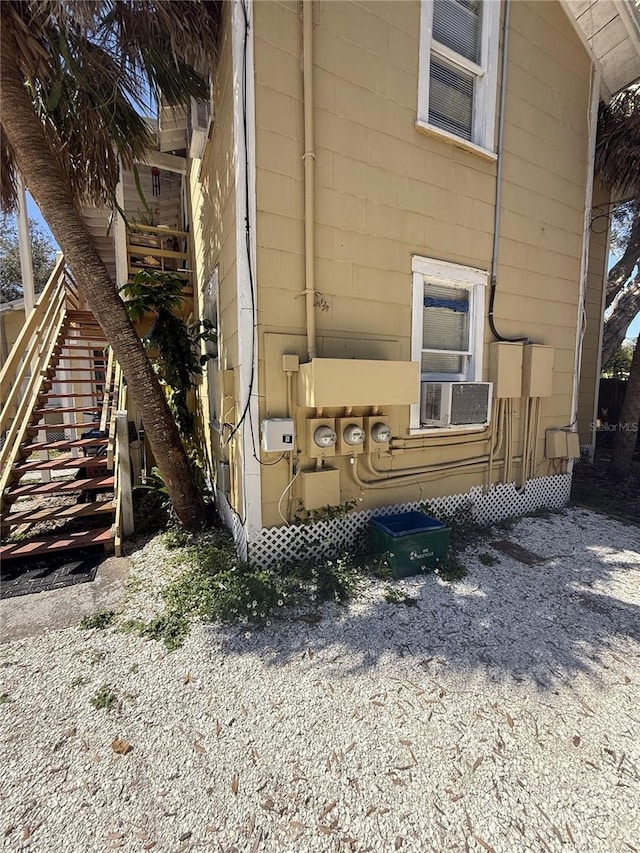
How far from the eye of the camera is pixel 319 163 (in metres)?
3.43

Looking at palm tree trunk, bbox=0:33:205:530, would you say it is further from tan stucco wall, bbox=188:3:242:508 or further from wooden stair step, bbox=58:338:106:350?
wooden stair step, bbox=58:338:106:350

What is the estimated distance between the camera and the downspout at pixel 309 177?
127 inches

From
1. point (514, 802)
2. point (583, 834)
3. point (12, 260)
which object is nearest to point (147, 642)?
point (514, 802)

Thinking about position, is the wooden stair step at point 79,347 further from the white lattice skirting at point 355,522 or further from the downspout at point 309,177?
the downspout at point 309,177

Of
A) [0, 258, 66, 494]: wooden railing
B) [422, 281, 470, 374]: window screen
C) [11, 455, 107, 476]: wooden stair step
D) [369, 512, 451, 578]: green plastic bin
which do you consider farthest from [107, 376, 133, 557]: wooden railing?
[422, 281, 470, 374]: window screen

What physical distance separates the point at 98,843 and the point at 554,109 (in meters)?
7.77

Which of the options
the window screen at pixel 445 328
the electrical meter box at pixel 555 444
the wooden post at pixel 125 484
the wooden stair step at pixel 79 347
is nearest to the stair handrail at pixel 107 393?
the wooden stair step at pixel 79 347

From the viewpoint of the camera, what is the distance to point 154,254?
6.36 meters

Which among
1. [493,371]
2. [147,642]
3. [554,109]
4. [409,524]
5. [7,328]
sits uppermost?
[554,109]

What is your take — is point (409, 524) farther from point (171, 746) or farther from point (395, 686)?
point (171, 746)

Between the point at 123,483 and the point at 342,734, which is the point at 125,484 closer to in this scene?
the point at 123,483

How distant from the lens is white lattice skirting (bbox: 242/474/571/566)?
3508mm

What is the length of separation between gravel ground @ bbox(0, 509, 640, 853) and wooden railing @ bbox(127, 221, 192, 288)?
5.59m

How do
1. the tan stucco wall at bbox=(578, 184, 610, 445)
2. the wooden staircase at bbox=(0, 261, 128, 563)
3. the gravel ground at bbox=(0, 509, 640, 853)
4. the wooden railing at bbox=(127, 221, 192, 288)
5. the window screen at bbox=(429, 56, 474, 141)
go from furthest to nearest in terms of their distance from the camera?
the tan stucco wall at bbox=(578, 184, 610, 445), the wooden railing at bbox=(127, 221, 192, 288), the window screen at bbox=(429, 56, 474, 141), the wooden staircase at bbox=(0, 261, 128, 563), the gravel ground at bbox=(0, 509, 640, 853)
